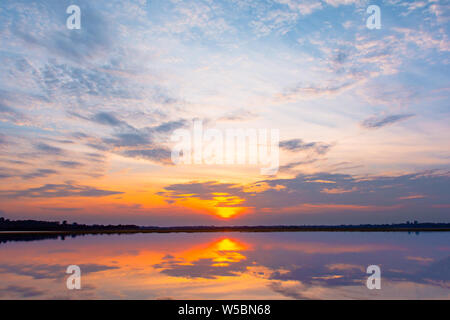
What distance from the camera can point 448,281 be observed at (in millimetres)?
21719

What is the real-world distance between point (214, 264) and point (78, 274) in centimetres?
1049

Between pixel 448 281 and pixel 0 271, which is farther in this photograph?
pixel 0 271

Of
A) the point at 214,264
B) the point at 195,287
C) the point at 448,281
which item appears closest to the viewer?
the point at 195,287

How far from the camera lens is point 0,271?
25.5 m
